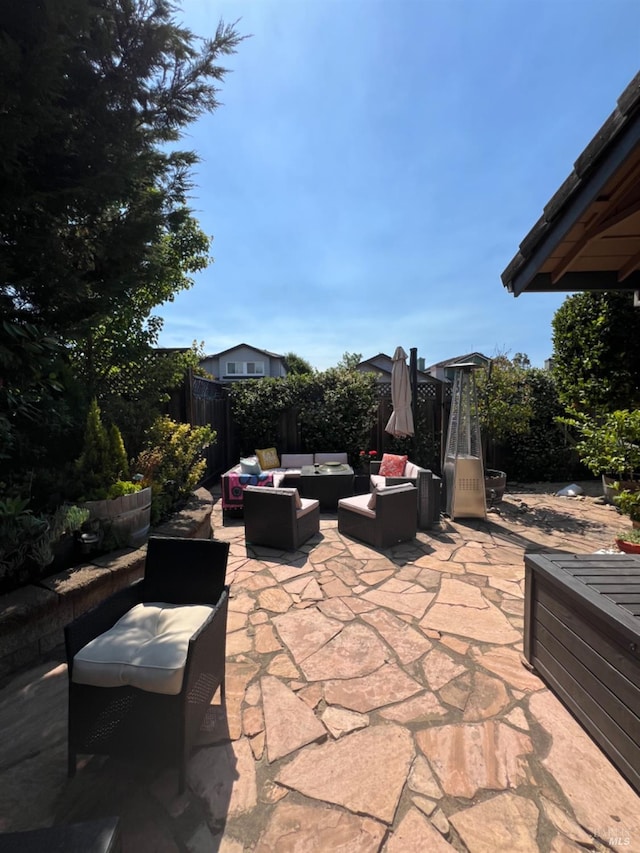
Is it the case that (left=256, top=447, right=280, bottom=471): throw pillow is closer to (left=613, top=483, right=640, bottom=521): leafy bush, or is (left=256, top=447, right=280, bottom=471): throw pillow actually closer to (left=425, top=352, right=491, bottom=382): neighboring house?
(left=425, top=352, right=491, bottom=382): neighboring house

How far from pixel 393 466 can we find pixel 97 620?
455cm

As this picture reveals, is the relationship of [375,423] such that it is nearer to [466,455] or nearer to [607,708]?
[466,455]

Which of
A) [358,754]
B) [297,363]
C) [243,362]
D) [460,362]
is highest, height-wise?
[297,363]

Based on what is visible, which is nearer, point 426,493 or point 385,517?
point 385,517

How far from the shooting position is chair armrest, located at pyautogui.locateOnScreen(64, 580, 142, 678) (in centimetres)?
159

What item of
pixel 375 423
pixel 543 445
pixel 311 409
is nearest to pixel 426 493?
pixel 375 423

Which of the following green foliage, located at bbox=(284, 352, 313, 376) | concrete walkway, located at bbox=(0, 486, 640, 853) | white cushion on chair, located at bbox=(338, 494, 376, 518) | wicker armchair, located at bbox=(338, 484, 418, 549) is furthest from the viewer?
green foliage, located at bbox=(284, 352, 313, 376)

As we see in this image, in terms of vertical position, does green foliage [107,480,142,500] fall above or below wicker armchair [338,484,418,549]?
above

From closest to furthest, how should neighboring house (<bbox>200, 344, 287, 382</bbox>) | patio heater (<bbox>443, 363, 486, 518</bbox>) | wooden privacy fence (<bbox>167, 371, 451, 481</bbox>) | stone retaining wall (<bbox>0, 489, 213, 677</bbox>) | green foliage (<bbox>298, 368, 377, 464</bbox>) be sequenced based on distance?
stone retaining wall (<bbox>0, 489, 213, 677</bbox>) → patio heater (<bbox>443, 363, 486, 518</bbox>) → wooden privacy fence (<bbox>167, 371, 451, 481</bbox>) → green foliage (<bbox>298, 368, 377, 464</bbox>) → neighboring house (<bbox>200, 344, 287, 382</bbox>)

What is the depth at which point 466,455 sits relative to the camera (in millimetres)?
5238

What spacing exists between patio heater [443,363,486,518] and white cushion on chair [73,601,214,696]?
419 centimetres

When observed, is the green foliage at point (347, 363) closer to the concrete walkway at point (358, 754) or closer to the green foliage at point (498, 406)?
the green foliage at point (498, 406)

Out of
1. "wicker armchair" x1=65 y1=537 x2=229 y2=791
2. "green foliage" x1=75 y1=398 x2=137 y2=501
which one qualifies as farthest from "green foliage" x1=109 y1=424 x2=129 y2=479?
"wicker armchair" x1=65 y1=537 x2=229 y2=791

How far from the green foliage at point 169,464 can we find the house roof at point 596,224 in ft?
12.9
